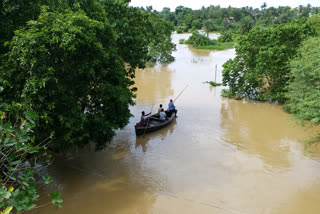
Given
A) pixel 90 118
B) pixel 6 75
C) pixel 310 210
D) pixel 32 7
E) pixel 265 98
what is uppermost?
pixel 32 7

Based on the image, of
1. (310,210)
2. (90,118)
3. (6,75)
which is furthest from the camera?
(90,118)

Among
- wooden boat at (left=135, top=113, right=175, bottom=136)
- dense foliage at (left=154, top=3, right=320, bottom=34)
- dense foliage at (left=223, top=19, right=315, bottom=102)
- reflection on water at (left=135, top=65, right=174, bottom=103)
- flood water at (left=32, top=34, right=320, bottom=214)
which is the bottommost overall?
flood water at (left=32, top=34, right=320, bottom=214)

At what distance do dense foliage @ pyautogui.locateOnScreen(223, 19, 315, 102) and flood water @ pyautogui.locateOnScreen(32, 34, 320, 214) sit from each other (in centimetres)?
217

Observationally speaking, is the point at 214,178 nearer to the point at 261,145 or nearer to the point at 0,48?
the point at 261,145

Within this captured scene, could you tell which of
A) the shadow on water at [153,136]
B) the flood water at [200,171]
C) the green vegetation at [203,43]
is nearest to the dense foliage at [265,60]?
the flood water at [200,171]

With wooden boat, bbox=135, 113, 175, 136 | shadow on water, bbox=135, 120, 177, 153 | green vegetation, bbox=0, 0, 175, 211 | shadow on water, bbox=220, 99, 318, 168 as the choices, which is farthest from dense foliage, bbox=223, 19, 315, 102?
green vegetation, bbox=0, 0, 175, 211

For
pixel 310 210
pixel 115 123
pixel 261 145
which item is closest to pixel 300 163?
pixel 261 145

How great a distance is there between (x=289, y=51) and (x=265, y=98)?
9.04ft

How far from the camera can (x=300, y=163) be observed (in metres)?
9.45

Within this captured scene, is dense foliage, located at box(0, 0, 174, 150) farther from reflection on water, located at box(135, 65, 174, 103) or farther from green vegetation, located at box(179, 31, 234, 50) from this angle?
green vegetation, located at box(179, 31, 234, 50)

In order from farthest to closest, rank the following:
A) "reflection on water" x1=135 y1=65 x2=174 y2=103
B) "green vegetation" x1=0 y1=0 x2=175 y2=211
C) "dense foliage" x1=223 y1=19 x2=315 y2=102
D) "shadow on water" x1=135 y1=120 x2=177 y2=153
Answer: "reflection on water" x1=135 y1=65 x2=174 y2=103, "dense foliage" x1=223 y1=19 x2=315 y2=102, "shadow on water" x1=135 y1=120 x2=177 y2=153, "green vegetation" x1=0 y1=0 x2=175 y2=211

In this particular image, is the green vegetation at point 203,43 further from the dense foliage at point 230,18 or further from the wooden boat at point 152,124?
the wooden boat at point 152,124

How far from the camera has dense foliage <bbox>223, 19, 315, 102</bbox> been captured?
1468 centimetres

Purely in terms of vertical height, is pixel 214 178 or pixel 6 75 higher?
pixel 6 75
